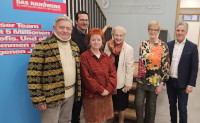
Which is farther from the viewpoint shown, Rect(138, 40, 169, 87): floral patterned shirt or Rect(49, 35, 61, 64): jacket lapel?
Rect(138, 40, 169, 87): floral patterned shirt

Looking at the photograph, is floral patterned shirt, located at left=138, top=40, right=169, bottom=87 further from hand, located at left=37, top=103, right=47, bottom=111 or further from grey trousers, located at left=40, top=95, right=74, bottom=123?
hand, located at left=37, top=103, right=47, bottom=111

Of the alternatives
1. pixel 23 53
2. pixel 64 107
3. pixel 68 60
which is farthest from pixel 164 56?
pixel 23 53

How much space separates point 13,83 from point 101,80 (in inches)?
37.5

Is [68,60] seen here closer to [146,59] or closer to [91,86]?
[91,86]

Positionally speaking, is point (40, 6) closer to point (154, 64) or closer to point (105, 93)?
point (105, 93)

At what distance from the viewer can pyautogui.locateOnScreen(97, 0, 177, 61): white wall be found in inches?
219

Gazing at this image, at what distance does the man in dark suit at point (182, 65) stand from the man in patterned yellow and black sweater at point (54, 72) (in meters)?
1.33

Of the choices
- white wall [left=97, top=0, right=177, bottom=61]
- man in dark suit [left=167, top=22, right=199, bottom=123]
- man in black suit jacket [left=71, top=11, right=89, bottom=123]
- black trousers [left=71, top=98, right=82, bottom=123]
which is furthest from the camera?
white wall [left=97, top=0, right=177, bottom=61]

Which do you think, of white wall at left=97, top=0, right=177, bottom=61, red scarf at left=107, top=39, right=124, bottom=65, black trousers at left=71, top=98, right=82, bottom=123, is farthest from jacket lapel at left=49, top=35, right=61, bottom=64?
white wall at left=97, top=0, right=177, bottom=61

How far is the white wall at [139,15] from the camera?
18.2 feet

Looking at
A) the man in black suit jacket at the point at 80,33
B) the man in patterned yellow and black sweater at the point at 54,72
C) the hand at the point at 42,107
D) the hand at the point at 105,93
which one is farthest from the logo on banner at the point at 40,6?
the hand at the point at 105,93

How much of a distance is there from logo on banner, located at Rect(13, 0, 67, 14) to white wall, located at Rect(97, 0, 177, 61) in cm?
442

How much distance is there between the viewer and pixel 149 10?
5.66 meters

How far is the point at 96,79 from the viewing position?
1777 millimetres
